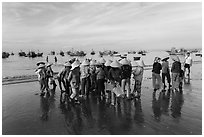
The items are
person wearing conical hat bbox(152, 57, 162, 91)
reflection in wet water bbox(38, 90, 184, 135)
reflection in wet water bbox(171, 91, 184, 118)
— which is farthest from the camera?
person wearing conical hat bbox(152, 57, 162, 91)

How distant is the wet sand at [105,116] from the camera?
4906mm

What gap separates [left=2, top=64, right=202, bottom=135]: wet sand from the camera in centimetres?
491

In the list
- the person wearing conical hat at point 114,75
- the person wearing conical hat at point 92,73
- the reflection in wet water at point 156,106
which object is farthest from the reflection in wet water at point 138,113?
the person wearing conical hat at point 92,73

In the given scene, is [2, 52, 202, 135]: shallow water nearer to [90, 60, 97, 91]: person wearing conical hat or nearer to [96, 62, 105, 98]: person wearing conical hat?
[96, 62, 105, 98]: person wearing conical hat

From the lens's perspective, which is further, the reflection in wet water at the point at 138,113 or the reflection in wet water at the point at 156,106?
the reflection in wet water at the point at 156,106

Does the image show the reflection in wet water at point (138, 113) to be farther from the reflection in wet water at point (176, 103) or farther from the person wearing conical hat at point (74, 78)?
the person wearing conical hat at point (74, 78)

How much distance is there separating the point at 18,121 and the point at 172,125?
167 inches

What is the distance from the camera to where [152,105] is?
23.3 feet

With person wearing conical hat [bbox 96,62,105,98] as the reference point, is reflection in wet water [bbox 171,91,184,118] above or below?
below

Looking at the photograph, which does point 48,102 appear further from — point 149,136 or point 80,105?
point 149,136

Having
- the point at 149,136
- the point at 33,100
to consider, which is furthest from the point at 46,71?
the point at 149,136

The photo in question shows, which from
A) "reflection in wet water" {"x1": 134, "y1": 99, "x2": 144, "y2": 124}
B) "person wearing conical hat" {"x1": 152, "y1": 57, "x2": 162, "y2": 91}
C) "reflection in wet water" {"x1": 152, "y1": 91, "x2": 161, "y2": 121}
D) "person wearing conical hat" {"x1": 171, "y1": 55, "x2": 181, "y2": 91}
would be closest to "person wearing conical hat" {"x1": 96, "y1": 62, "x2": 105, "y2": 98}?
"reflection in wet water" {"x1": 134, "y1": 99, "x2": 144, "y2": 124}

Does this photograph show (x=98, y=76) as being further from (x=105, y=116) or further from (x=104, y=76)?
(x=105, y=116)

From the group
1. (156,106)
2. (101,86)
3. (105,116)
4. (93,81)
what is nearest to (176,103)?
(156,106)
